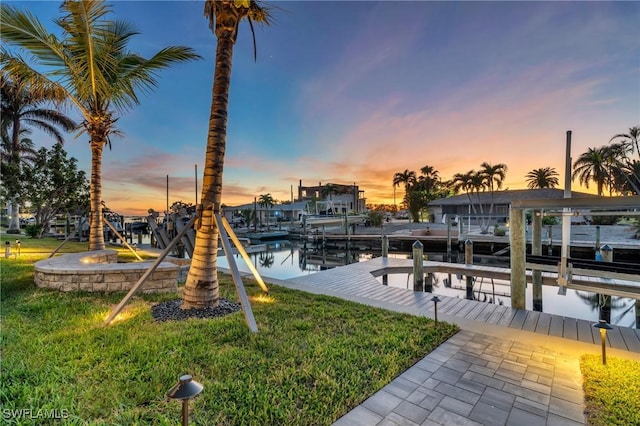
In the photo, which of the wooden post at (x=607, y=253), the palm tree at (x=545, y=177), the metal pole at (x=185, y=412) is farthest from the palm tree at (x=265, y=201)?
the metal pole at (x=185, y=412)

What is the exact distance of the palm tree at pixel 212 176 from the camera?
488 centimetres

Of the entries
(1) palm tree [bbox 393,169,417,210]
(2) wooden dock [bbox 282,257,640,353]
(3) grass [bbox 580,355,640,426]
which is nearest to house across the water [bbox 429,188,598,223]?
(1) palm tree [bbox 393,169,417,210]

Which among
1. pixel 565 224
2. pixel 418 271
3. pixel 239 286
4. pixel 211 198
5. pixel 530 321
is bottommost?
pixel 530 321

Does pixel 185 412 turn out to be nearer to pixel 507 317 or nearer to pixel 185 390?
pixel 185 390

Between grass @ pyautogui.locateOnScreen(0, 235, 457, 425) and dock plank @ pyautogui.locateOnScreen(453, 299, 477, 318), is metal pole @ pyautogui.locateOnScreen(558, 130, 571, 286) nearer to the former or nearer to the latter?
dock plank @ pyautogui.locateOnScreen(453, 299, 477, 318)

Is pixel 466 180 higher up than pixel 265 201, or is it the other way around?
pixel 466 180

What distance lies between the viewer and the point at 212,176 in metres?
4.90

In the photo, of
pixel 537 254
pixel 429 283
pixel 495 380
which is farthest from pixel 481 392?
pixel 429 283

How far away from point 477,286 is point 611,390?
8.01 m

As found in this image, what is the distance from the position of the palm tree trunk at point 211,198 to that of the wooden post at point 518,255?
535 cm

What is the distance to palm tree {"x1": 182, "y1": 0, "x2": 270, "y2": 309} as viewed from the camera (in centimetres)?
488

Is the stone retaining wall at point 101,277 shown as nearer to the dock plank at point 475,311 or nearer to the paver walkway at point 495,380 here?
the paver walkway at point 495,380

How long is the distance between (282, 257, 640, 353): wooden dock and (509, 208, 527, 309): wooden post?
0.25 metres

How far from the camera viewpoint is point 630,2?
22.9ft
